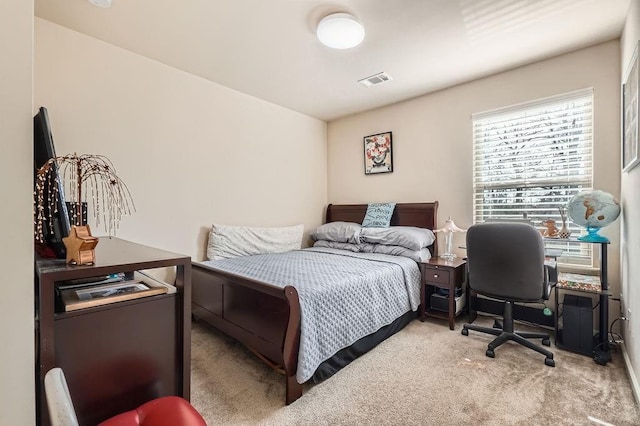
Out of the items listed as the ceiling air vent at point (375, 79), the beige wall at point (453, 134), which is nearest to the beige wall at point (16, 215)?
the ceiling air vent at point (375, 79)

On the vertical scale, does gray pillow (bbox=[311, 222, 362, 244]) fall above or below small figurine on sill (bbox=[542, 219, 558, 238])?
below

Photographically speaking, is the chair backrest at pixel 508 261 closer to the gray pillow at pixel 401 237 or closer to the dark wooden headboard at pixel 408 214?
the gray pillow at pixel 401 237

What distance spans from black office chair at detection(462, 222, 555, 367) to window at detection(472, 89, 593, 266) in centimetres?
84

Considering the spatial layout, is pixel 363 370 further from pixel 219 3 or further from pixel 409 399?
pixel 219 3

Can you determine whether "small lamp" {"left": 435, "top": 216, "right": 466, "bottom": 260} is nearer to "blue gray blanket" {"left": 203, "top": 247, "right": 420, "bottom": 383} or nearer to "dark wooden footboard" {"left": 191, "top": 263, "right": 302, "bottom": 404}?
"blue gray blanket" {"left": 203, "top": 247, "right": 420, "bottom": 383}

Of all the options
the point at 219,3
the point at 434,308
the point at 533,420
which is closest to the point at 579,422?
the point at 533,420

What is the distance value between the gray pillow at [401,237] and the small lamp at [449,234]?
0.54ft

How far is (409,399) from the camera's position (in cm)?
178

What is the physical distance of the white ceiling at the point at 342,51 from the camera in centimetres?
204

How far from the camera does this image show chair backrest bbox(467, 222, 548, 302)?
2168 mm

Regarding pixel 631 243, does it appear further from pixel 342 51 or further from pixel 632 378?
pixel 342 51

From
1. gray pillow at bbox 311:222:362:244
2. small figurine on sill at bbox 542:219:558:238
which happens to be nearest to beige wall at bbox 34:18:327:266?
gray pillow at bbox 311:222:362:244

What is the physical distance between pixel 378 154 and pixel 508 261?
2.20 m

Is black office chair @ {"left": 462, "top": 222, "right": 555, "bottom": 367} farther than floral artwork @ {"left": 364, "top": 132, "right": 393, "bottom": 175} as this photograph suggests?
No
